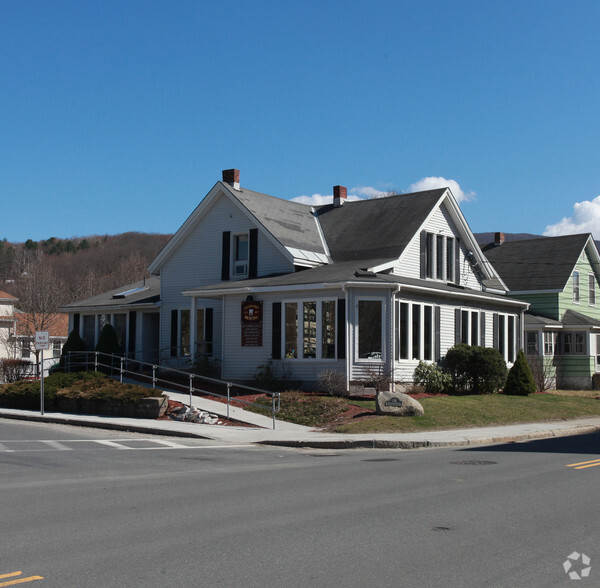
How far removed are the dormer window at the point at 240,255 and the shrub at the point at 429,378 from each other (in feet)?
27.0

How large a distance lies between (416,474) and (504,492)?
2.21 metres

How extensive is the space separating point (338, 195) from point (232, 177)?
5.67 meters

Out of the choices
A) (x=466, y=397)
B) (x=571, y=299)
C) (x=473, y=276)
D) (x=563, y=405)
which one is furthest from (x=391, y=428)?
(x=571, y=299)

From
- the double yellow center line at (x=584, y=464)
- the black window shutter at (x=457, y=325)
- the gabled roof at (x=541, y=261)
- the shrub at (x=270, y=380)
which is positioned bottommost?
the double yellow center line at (x=584, y=464)

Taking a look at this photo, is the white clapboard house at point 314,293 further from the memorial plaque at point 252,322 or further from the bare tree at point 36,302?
the bare tree at point 36,302

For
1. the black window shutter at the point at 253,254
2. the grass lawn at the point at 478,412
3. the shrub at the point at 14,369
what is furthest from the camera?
the shrub at the point at 14,369

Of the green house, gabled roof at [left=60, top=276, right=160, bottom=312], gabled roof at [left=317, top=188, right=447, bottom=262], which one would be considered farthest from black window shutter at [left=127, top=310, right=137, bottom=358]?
the green house

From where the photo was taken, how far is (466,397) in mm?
25219

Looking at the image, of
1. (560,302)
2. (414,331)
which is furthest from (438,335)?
(560,302)

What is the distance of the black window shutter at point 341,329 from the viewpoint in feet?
79.8

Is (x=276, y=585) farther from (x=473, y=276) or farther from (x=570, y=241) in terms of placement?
(x=570, y=241)

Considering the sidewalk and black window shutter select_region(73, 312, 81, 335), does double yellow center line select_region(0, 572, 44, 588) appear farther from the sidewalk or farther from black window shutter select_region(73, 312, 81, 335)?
black window shutter select_region(73, 312, 81, 335)

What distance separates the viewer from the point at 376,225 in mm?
31141

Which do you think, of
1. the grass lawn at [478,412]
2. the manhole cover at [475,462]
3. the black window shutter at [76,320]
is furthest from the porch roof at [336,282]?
the black window shutter at [76,320]
